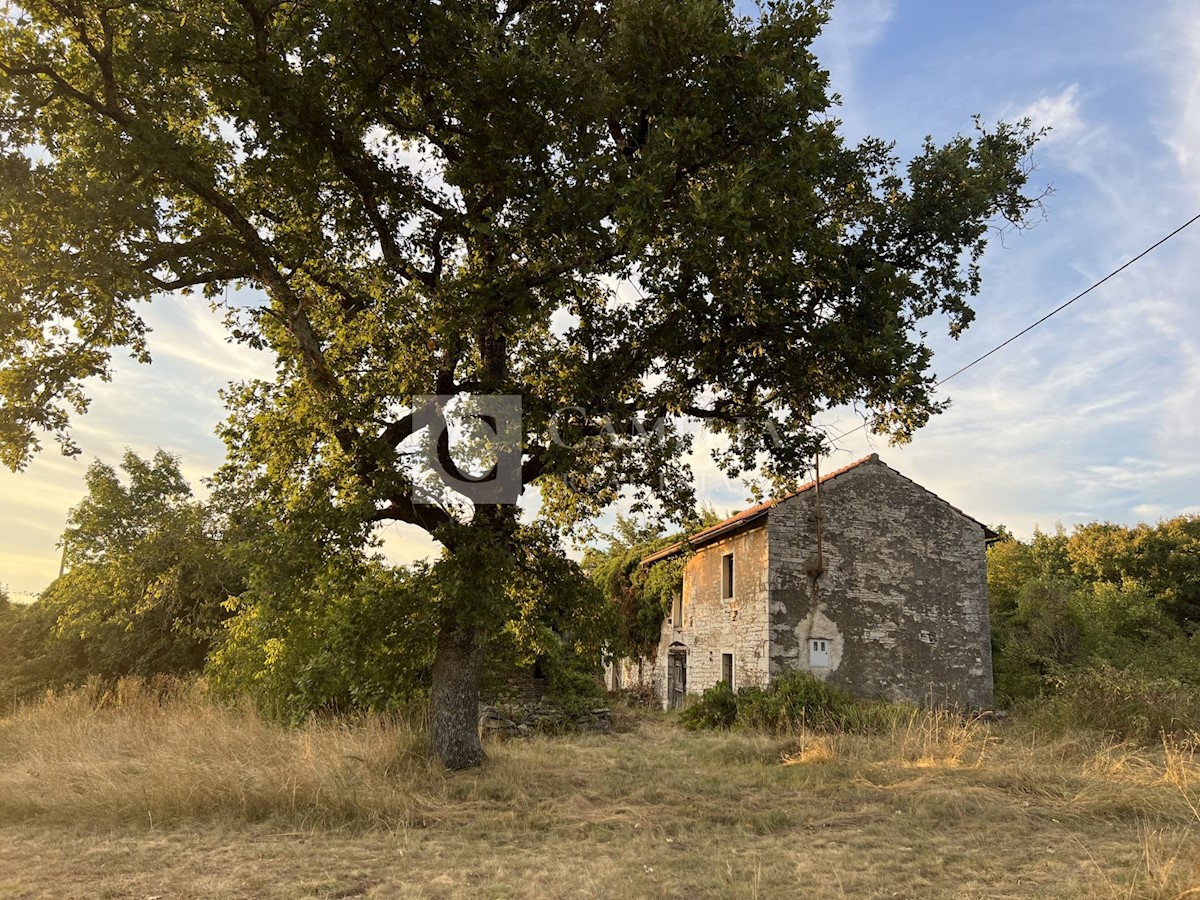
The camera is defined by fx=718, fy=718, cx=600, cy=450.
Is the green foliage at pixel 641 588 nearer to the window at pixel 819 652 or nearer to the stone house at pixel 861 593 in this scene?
the stone house at pixel 861 593

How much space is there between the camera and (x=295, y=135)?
26.0 ft

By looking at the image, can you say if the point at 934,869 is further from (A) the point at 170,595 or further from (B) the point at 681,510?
(A) the point at 170,595

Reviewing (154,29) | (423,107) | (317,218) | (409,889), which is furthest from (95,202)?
(409,889)

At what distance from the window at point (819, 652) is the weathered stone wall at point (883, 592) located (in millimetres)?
78

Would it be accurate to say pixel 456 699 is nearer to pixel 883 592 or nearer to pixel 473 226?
pixel 473 226

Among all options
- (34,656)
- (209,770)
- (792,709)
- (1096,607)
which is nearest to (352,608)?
(209,770)

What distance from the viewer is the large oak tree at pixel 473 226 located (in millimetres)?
7629

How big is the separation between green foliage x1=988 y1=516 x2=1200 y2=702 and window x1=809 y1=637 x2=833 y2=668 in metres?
5.00

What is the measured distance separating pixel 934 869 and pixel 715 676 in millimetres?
14887

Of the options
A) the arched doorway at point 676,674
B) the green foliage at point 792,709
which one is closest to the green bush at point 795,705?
the green foliage at point 792,709

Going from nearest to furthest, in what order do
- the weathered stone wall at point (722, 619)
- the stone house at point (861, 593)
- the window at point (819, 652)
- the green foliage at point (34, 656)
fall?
the window at point (819, 652)
the stone house at point (861, 593)
the weathered stone wall at point (722, 619)
the green foliage at point (34, 656)

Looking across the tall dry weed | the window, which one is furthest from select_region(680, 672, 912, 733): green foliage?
the tall dry weed

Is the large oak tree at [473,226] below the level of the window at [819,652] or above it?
above

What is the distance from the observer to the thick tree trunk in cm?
998
